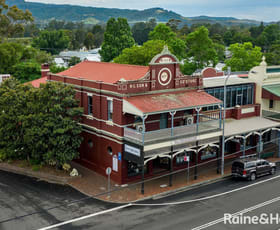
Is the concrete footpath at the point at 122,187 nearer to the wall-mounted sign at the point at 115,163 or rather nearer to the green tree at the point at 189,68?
the wall-mounted sign at the point at 115,163

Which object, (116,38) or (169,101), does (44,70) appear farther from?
(116,38)

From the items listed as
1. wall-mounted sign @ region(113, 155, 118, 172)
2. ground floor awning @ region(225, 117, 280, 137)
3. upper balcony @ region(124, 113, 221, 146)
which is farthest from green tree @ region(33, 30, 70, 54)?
upper balcony @ region(124, 113, 221, 146)

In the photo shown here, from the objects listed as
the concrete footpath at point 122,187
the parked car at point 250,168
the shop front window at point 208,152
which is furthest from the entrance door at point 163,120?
the parked car at point 250,168

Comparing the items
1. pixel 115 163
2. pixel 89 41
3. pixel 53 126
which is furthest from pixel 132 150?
pixel 89 41

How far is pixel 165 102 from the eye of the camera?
28.9 meters

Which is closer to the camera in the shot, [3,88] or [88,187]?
[88,187]

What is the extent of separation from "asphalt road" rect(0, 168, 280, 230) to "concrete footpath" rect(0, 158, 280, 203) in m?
0.76

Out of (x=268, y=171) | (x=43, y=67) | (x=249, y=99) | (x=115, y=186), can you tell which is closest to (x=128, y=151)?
(x=115, y=186)

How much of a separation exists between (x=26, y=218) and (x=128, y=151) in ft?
27.8

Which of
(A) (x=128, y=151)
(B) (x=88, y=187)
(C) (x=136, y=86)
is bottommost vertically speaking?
(B) (x=88, y=187)

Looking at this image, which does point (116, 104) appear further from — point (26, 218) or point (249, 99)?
point (249, 99)

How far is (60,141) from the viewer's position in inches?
1136

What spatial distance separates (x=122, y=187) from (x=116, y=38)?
53.4 metres

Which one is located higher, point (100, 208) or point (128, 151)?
point (128, 151)
